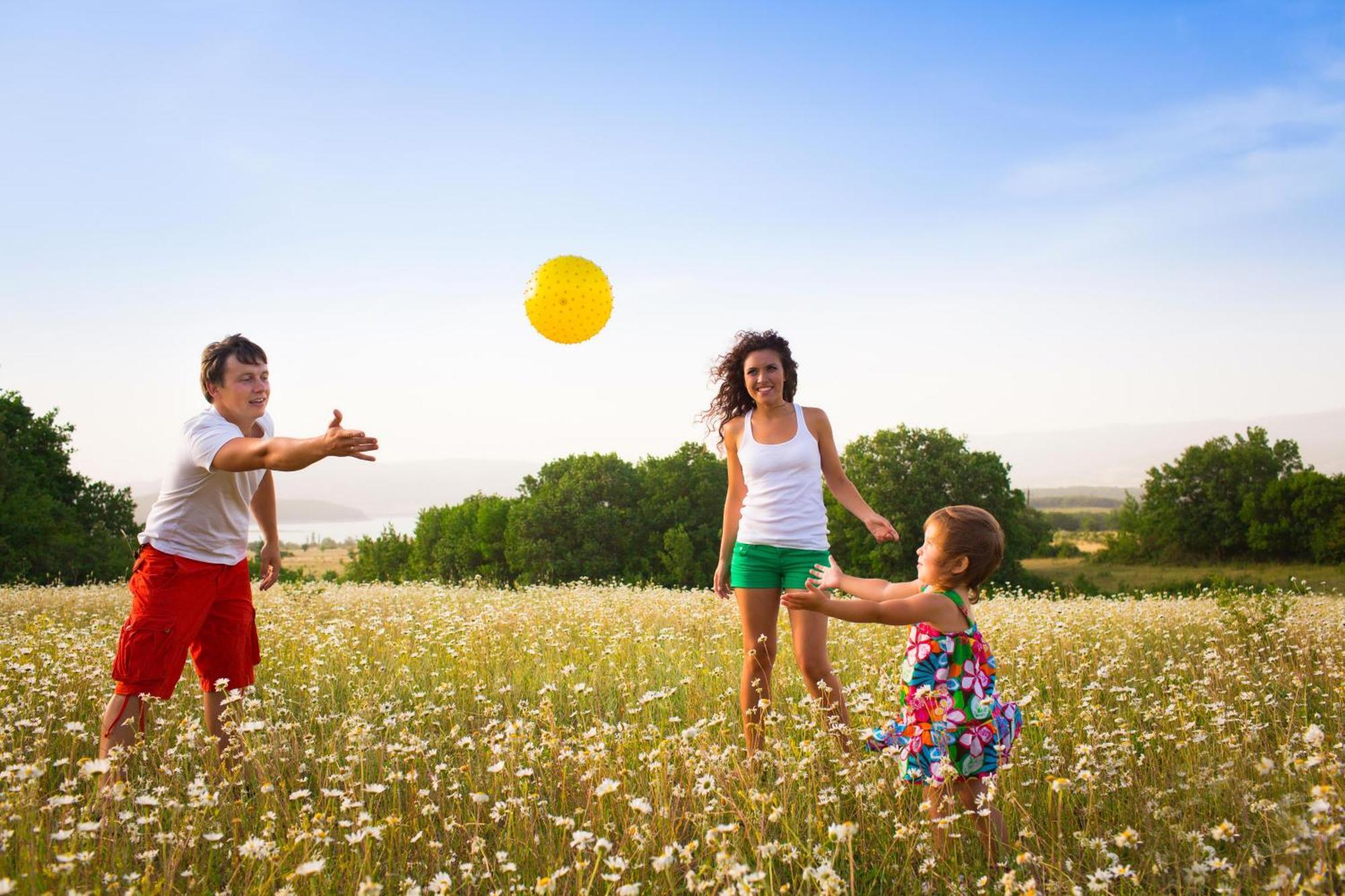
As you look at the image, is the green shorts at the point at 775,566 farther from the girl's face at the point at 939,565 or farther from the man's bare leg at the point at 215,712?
the man's bare leg at the point at 215,712

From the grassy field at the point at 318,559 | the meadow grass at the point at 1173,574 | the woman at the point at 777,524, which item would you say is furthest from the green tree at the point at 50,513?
the meadow grass at the point at 1173,574

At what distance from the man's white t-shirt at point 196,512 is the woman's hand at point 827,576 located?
276cm

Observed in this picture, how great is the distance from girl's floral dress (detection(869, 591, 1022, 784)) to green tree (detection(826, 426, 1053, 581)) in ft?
112

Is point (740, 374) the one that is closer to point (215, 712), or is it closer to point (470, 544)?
point (215, 712)

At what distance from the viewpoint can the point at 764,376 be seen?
4.88 meters

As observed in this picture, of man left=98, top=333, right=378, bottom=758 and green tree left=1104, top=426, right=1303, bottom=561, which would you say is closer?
man left=98, top=333, right=378, bottom=758

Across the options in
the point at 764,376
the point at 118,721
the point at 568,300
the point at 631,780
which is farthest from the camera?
the point at 568,300

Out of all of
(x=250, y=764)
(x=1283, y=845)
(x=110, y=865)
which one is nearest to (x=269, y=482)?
(x=250, y=764)

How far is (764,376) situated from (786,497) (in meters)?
0.73

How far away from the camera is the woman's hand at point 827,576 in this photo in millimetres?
3629

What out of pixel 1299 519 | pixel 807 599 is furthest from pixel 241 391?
pixel 1299 519

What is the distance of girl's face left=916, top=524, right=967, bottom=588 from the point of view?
3621 mm

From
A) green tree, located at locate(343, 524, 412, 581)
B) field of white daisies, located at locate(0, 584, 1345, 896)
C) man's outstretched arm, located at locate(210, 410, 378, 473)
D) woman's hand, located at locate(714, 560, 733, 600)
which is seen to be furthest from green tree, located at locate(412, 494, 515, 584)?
man's outstretched arm, located at locate(210, 410, 378, 473)

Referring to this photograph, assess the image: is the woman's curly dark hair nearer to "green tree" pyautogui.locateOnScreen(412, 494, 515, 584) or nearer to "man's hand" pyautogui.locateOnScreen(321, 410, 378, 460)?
"man's hand" pyautogui.locateOnScreen(321, 410, 378, 460)
